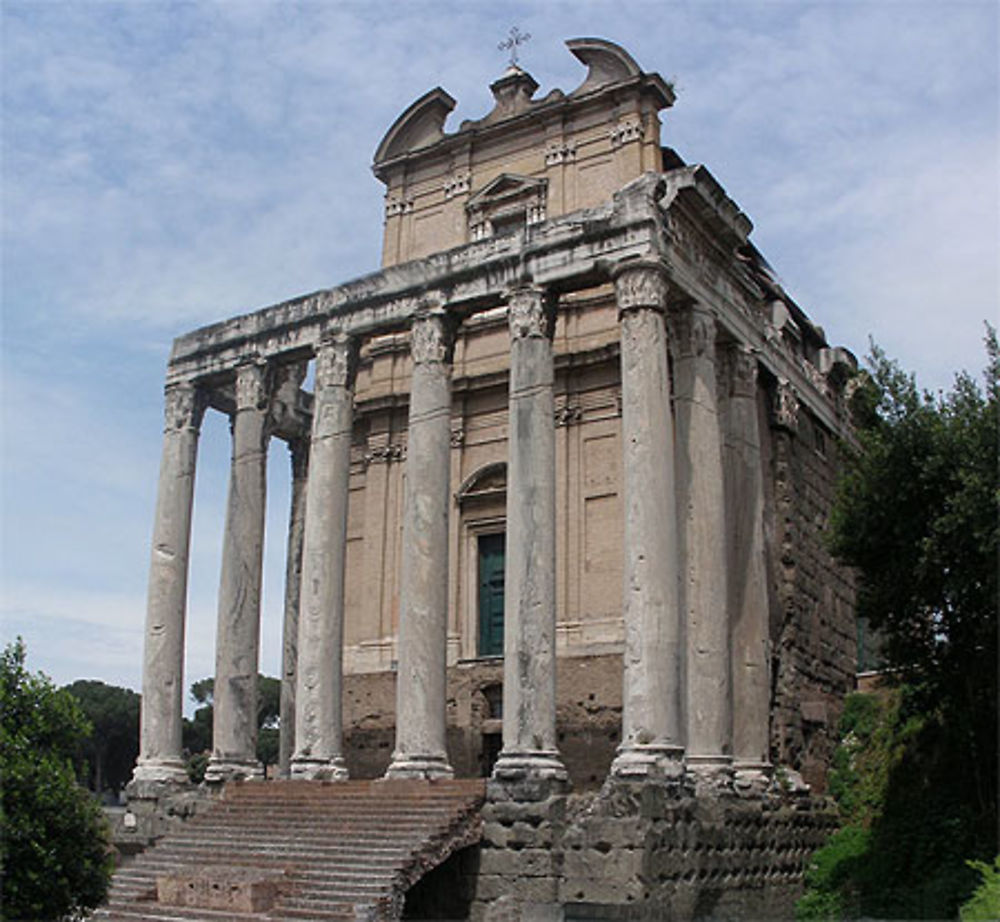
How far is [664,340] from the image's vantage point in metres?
18.4

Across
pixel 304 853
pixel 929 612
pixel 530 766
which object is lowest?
pixel 304 853

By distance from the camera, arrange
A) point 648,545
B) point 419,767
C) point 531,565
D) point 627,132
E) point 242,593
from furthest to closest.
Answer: point 627,132 < point 242,593 < point 419,767 < point 531,565 < point 648,545

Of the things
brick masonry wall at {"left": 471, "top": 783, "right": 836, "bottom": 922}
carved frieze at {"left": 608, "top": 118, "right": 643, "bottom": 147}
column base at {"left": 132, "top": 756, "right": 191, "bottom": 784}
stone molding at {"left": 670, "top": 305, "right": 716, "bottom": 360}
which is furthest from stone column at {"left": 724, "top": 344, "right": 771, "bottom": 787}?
column base at {"left": 132, "top": 756, "right": 191, "bottom": 784}

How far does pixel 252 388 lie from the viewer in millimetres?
22797

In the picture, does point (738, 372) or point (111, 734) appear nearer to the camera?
point (738, 372)

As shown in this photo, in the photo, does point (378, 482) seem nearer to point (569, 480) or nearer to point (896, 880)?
point (569, 480)

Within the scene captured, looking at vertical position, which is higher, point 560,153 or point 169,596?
point 560,153

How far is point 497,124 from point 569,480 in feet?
27.3

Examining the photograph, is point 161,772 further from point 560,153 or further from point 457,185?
point 560,153

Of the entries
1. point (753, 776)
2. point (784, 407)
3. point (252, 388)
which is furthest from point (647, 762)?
point (252, 388)

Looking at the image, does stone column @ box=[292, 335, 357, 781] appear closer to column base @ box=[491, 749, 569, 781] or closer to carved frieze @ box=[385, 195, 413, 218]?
column base @ box=[491, 749, 569, 781]

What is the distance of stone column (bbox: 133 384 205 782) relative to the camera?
21625mm

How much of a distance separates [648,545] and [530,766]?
3.53 meters

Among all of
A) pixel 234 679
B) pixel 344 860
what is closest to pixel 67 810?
pixel 344 860
